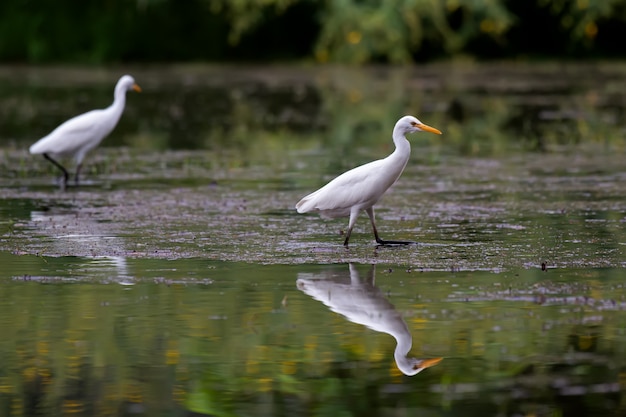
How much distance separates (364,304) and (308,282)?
2.76ft

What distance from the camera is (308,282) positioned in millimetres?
9562

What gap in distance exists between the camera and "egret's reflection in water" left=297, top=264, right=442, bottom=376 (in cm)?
741

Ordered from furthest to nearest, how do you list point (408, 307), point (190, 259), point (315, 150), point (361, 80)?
1. point (361, 80)
2. point (315, 150)
3. point (190, 259)
4. point (408, 307)

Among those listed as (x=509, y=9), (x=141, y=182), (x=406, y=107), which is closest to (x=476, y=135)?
(x=406, y=107)

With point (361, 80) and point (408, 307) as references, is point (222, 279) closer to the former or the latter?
point (408, 307)

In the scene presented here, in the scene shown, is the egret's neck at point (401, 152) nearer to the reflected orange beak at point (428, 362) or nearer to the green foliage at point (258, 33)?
the reflected orange beak at point (428, 362)

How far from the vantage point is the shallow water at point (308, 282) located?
6.89 meters

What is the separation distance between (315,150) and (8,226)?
25.4 feet

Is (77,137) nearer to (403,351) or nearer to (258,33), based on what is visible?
(403,351)

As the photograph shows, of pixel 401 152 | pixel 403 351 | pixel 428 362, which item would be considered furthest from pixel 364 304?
pixel 401 152

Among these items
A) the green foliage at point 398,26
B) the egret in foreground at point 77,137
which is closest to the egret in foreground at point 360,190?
the egret in foreground at point 77,137

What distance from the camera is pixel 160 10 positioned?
43062 mm

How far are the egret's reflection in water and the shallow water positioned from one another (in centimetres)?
2

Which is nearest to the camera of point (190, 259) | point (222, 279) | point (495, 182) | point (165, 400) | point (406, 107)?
point (165, 400)
